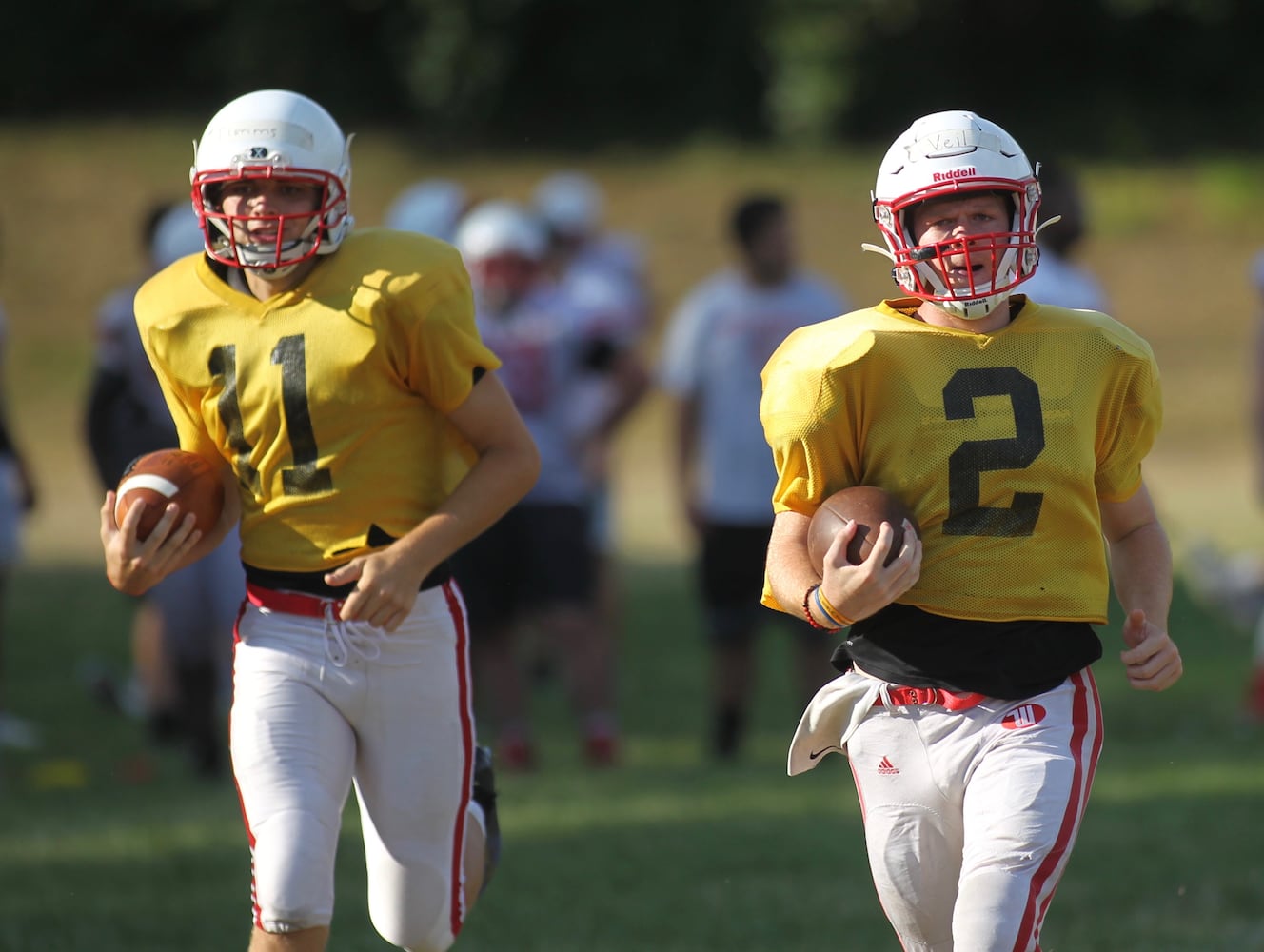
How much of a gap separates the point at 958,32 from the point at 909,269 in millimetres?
30067

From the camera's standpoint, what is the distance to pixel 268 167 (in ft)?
13.6

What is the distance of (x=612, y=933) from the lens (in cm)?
542

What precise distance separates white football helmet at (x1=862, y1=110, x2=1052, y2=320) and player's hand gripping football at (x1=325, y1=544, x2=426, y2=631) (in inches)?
50.1

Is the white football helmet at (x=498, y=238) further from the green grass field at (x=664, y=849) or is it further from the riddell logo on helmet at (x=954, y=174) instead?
the riddell logo on helmet at (x=954, y=174)

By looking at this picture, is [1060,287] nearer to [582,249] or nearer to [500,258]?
[500,258]

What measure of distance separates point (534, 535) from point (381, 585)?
4283 mm

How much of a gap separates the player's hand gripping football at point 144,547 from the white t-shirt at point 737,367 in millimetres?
4475

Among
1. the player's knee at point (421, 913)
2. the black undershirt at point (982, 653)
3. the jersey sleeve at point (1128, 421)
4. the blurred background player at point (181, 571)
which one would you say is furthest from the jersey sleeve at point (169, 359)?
the blurred background player at point (181, 571)

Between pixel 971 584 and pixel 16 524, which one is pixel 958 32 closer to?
pixel 16 524

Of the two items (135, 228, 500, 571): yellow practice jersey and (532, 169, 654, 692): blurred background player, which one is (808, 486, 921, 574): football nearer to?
(135, 228, 500, 571): yellow practice jersey

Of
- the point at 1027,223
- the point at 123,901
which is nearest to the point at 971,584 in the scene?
the point at 1027,223

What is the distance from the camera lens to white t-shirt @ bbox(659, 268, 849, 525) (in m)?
8.41

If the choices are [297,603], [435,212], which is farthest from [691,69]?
[297,603]

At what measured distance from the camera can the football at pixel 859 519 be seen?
3572 millimetres
